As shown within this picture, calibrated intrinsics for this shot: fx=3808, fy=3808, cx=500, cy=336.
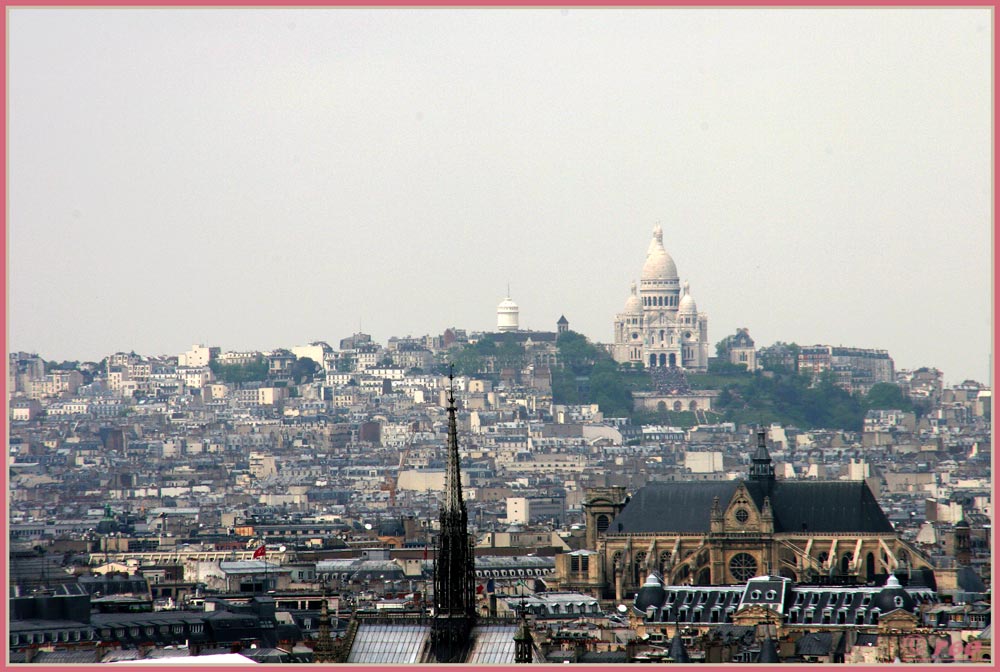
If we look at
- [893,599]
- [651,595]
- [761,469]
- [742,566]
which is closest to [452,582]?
[893,599]

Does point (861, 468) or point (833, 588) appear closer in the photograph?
point (833, 588)

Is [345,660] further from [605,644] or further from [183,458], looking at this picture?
[183,458]

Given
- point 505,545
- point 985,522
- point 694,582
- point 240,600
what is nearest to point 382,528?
point 505,545

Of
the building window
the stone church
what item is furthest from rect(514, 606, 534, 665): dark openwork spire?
the building window

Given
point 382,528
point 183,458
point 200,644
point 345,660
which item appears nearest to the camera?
point 345,660

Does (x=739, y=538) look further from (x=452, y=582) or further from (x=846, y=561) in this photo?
(x=452, y=582)

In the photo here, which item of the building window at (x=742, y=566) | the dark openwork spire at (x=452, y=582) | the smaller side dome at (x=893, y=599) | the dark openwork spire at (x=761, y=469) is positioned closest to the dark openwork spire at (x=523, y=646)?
the dark openwork spire at (x=452, y=582)
